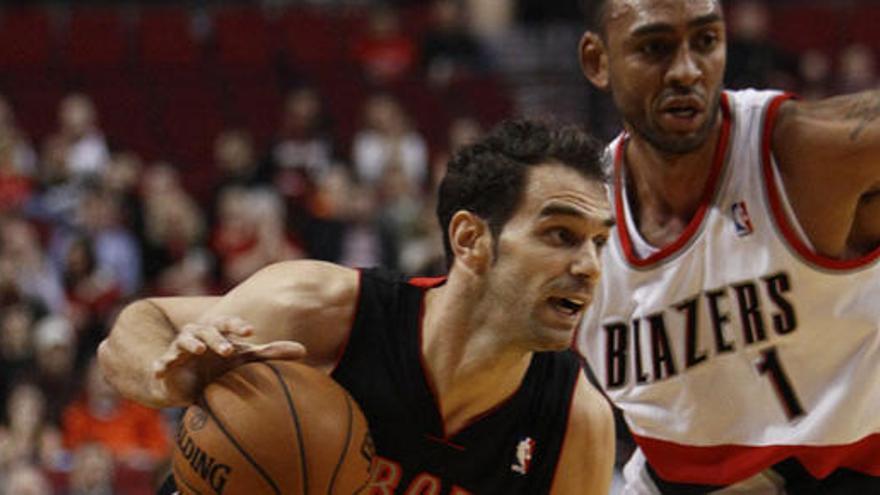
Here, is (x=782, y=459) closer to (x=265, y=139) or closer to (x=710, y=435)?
(x=710, y=435)

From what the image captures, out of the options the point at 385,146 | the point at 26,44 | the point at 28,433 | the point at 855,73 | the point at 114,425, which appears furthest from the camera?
the point at 26,44

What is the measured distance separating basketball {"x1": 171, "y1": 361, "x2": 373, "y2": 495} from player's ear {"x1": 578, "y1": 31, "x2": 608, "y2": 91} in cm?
116

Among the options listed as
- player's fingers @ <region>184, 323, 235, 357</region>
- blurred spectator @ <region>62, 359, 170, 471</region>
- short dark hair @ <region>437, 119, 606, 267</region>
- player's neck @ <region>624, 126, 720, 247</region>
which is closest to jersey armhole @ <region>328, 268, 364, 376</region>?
short dark hair @ <region>437, 119, 606, 267</region>

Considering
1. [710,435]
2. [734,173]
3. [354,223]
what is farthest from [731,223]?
[354,223]

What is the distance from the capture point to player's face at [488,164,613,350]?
351 centimetres

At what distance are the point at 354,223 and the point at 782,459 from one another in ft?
20.9

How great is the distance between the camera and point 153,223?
10.1 m

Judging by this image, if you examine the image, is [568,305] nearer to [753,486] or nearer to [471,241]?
[471,241]

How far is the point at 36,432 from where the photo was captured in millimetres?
8133

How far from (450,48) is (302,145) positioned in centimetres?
255

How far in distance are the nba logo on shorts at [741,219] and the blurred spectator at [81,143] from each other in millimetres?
7465

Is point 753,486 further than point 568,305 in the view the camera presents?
Yes

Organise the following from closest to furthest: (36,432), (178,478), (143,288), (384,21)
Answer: (178,478), (36,432), (143,288), (384,21)

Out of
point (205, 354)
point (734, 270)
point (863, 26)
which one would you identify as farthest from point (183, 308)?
point (863, 26)
